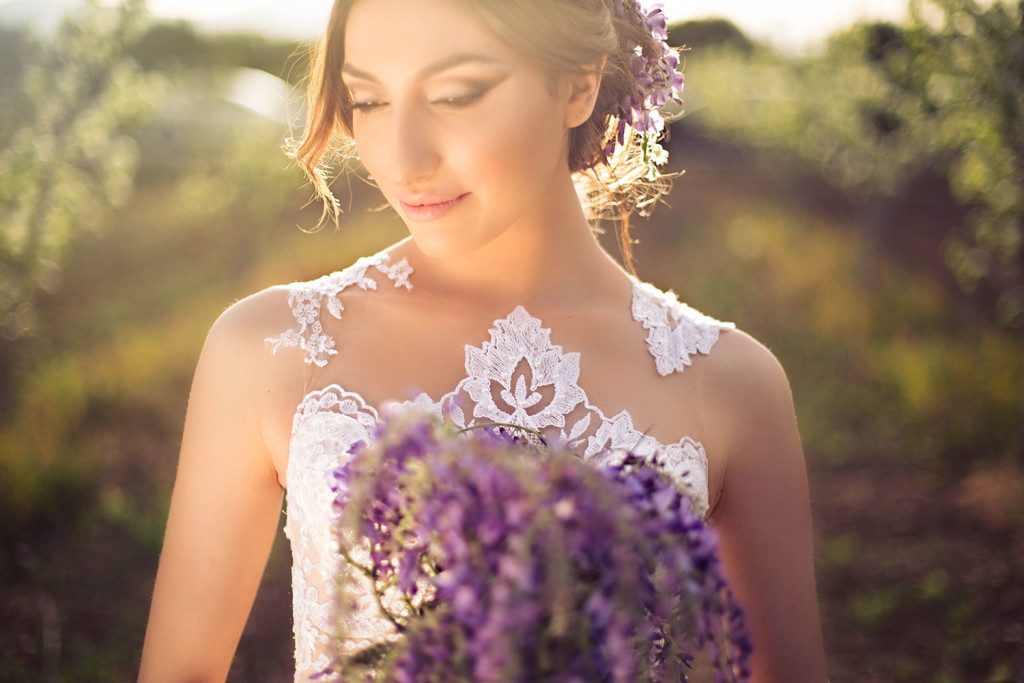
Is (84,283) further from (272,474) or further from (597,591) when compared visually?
(597,591)

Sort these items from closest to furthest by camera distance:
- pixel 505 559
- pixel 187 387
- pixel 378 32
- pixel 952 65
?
pixel 505 559 → pixel 378 32 → pixel 952 65 → pixel 187 387

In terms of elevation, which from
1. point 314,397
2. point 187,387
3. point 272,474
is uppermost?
point 187,387

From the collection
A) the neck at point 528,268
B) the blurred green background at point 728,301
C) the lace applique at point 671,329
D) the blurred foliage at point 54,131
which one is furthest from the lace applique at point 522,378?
the blurred foliage at point 54,131

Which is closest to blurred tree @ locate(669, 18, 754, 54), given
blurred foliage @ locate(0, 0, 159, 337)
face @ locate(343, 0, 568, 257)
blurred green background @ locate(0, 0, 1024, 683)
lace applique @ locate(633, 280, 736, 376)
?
blurred green background @ locate(0, 0, 1024, 683)

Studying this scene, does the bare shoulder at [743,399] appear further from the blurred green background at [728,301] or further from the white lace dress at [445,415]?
the blurred green background at [728,301]

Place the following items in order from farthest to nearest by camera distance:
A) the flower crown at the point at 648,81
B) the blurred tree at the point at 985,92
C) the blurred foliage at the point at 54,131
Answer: the blurred tree at the point at 985,92 < the blurred foliage at the point at 54,131 < the flower crown at the point at 648,81

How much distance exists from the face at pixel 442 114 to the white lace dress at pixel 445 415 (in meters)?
0.35

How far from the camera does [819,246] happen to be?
1362 centimetres

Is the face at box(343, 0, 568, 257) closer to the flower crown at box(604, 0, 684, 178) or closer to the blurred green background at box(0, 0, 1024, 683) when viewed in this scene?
the flower crown at box(604, 0, 684, 178)

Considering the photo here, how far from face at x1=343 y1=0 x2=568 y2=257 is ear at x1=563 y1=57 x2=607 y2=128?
18 centimetres

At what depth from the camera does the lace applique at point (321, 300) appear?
2115 millimetres

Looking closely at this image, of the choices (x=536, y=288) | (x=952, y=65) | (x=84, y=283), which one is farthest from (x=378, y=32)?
(x=84, y=283)

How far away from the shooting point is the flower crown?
2.36 m

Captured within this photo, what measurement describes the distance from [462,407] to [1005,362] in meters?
8.95
